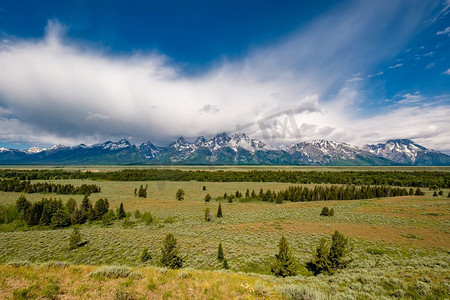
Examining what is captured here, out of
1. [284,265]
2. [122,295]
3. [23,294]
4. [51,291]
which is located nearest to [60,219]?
[23,294]

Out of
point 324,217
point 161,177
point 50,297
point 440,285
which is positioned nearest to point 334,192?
point 324,217

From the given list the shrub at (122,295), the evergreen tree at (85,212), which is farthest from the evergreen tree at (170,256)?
the evergreen tree at (85,212)

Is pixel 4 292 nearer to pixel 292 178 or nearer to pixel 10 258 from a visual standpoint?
pixel 10 258

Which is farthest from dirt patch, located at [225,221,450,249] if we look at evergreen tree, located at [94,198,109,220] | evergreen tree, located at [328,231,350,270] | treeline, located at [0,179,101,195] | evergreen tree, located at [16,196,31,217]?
treeline, located at [0,179,101,195]

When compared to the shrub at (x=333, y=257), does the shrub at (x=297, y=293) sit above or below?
above

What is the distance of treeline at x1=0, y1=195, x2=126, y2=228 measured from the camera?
120 ft

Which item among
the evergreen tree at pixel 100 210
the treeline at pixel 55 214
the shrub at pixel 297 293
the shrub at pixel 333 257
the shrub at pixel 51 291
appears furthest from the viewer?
the evergreen tree at pixel 100 210

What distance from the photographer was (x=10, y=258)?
22469 mm

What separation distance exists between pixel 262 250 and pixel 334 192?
54.6 metres

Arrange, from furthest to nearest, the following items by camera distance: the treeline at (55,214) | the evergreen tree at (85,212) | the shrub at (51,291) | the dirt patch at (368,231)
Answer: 1. the evergreen tree at (85,212)
2. the treeline at (55,214)
3. the dirt patch at (368,231)
4. the shrub at (51,291)

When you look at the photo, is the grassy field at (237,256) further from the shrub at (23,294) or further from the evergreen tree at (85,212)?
the evergreen tree at (85,212)

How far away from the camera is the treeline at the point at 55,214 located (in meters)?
36.7

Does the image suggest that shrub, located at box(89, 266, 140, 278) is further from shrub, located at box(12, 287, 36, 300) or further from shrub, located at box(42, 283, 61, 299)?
shrub, located at box(12, 287, 36, 300)

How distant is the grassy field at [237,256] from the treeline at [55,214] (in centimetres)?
294
